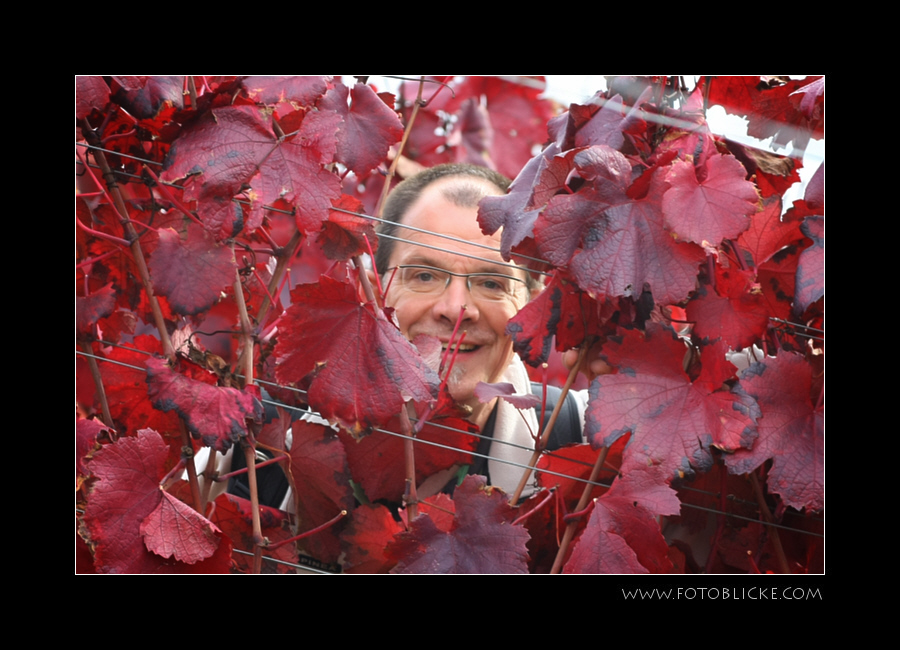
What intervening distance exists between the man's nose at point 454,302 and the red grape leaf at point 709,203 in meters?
0.67

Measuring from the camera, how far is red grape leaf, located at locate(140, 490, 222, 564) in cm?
84

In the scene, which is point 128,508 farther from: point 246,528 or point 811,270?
point 811,270

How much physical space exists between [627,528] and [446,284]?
0.72m

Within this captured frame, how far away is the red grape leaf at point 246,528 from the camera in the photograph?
101cm

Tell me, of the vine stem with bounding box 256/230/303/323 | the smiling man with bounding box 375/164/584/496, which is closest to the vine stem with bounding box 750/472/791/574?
the smiling man with bounding box 375/164/584/496

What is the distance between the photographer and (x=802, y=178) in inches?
40.5

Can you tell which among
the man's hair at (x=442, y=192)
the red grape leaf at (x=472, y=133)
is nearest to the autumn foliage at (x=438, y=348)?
the man's hair at (x=442, y=192)

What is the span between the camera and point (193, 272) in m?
0.92

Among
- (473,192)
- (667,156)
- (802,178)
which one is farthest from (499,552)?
(473,192)

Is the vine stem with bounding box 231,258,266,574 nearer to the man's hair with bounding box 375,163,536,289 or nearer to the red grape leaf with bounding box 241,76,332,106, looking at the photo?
the red grape leaf with bounding box 241,76,332,106

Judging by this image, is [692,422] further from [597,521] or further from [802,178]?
[802,178]

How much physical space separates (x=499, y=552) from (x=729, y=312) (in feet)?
1.27

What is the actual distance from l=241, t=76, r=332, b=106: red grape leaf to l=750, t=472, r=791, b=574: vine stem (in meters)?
0.70

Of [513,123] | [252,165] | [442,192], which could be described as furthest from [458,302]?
[513,123]
